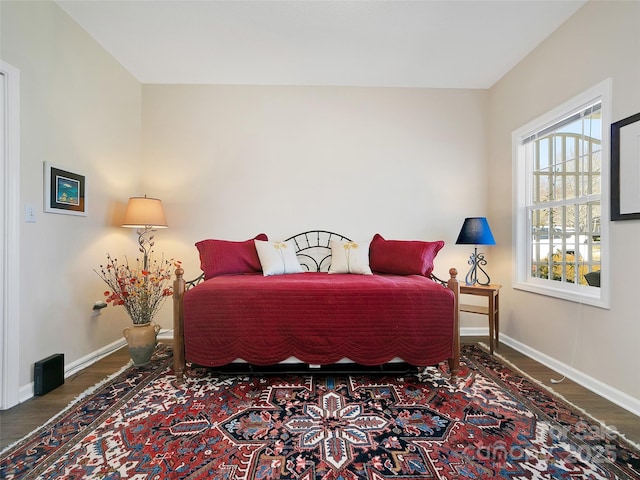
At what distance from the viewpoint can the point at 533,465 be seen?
1282 mm

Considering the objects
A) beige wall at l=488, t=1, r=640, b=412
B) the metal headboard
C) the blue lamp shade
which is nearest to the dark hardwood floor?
beige wall at l=488, t=1, r=640, b=412

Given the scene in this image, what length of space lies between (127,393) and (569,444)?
2.55m

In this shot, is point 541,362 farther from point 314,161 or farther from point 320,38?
point 320,38

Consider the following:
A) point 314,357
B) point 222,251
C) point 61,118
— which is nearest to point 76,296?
point 222,251

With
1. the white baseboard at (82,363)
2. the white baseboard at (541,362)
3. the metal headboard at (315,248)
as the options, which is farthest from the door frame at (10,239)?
the metal headboard at (315,248)

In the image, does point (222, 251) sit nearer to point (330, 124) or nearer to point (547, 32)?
point (330, 124)

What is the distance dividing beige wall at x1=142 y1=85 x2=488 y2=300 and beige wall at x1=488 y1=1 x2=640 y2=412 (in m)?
0.49

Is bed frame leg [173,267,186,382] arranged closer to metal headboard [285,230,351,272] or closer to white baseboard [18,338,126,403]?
white baseboard [18,338,126,403]

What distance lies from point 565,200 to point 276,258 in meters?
2.52

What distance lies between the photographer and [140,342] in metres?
2.29

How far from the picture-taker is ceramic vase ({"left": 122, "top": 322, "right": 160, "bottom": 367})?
7.49 ft

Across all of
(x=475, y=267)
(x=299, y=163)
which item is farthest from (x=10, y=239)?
(x=475, y=267)

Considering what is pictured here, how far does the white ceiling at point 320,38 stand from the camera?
211cm

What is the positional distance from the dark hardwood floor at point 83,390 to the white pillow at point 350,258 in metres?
1.49
